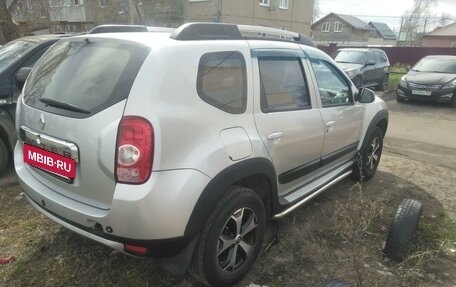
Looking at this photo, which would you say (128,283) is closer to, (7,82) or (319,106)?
(319,106)

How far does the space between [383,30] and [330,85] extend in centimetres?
8286

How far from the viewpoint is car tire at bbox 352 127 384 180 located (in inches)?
172

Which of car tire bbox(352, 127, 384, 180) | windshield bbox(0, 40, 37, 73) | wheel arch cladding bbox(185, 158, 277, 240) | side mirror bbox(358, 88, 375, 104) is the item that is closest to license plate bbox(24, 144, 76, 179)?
wheel arch cladding bbox(185, 158, 277, 240)

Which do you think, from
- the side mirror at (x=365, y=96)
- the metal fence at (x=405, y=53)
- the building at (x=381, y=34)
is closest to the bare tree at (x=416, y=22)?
the building at (x=381, y=34)

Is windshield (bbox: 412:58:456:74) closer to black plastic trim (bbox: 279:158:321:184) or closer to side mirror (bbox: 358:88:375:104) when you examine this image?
side mirror (bbox: 358:88:375:104)

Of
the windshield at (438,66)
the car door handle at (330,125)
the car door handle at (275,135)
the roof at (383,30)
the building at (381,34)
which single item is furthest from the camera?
the roof at (383,30)

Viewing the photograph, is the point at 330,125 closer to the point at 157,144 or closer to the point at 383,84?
the point at 157,144

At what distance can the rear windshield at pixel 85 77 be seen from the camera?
2125 mm

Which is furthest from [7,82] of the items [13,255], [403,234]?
[403,234]

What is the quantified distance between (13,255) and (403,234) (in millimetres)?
3115

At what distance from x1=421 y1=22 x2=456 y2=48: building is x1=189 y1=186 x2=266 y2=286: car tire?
51.7 m

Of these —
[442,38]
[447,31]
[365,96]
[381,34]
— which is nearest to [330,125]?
[365,96]

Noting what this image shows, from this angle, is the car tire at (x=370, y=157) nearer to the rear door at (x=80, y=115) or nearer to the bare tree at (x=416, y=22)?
the rear door at (x=80, y=115)

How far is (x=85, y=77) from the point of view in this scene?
2324 millimetres
